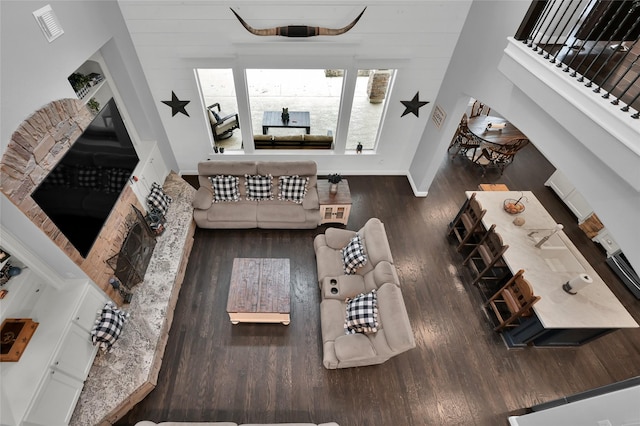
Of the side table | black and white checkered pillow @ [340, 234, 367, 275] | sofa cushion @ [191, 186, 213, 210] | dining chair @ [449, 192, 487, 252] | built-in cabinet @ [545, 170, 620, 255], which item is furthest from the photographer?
built-in cabinet @ [545, 170, 620, 255]

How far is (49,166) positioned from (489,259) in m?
5.41

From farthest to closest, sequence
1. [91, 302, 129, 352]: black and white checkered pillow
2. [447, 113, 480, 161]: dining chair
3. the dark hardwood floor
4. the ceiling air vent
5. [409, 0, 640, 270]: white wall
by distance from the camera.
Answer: [447, 113, 480, 161]: dining chair → the dark hardwood floor → [91, 302, 129, 352]: black and white checkered pillow → the ceiling air vent → [409, 0, 640, 270]: white wall

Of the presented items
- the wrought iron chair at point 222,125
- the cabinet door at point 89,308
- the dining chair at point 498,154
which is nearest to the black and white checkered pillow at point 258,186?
the wrought iron chair at point 222,125

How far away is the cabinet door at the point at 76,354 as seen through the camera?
322 centimetres

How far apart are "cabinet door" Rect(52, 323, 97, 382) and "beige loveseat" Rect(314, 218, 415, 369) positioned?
270cm

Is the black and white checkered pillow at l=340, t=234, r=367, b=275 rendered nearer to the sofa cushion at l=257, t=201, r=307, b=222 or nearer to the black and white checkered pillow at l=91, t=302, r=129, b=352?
the sofa cushion at l=257, t=201, r=307, b=222

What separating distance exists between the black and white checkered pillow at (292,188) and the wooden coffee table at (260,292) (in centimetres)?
131

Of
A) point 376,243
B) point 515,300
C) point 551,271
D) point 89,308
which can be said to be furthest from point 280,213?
point 551,271

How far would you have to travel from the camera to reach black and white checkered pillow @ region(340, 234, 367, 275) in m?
4.46

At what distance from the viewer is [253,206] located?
5461mm

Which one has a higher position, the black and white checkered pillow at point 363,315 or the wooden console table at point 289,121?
the wooden console table at point 289,121

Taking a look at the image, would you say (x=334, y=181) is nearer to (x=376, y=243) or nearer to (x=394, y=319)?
(x=376, y=243)

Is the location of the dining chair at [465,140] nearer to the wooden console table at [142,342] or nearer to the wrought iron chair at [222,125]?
the wrought iron chair at [222,125]

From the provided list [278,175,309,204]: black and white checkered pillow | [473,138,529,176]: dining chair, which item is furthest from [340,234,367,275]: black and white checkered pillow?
[473,138,529,176]: dining chair
